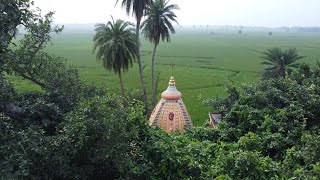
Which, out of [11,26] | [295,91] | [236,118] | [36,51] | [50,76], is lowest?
[236,118]

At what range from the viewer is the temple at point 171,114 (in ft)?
50.9

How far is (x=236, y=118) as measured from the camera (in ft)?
45.2

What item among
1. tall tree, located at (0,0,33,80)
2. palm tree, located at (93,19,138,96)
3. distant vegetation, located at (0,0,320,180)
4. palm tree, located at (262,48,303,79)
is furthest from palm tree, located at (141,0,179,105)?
tall tree, located at (0,0,33,80)

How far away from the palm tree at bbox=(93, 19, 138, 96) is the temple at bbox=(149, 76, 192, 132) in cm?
814

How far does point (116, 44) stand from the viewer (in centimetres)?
2270

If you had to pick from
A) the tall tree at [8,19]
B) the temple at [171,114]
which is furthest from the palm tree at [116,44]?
the tall tree at [8,19]

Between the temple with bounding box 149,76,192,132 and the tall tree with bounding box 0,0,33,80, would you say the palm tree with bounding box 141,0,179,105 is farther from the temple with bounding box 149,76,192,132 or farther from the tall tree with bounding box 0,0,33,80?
the tall tree with bounding box 0,0,33,80

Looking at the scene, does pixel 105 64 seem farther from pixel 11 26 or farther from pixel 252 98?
pixel 11 26

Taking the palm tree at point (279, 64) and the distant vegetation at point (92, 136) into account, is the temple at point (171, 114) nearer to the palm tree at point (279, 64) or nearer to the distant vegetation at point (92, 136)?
the distant vegetation at point (92, 136)

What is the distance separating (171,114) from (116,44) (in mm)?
9111

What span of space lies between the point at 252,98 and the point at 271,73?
1076 centimetres

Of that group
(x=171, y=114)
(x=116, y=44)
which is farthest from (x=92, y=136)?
(x=116, y=44)

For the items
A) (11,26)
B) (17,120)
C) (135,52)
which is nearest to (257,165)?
(17,120)

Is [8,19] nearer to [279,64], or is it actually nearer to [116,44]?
[116,44]
